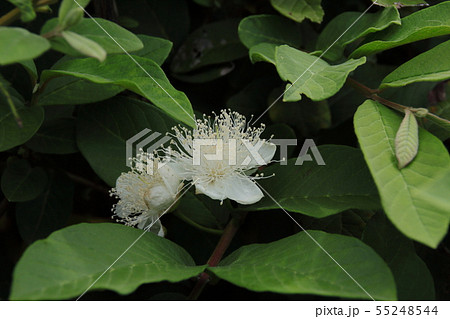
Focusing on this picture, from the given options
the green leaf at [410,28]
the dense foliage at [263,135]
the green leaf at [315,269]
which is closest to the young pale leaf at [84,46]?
the dense foliage at [263,135]

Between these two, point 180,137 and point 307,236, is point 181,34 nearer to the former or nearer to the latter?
point 180,137

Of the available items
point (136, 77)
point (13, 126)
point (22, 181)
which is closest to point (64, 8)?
point (136, 77)

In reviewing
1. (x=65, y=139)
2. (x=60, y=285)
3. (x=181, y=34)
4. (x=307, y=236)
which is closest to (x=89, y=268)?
(x=60, y=285)

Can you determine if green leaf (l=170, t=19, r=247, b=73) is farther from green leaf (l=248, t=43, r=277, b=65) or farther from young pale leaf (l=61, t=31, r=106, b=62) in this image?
young pale leaf (l=61, t=31, r=106, b=62)

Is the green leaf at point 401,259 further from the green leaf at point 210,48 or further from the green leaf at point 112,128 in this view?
the green leaf at point 210,48

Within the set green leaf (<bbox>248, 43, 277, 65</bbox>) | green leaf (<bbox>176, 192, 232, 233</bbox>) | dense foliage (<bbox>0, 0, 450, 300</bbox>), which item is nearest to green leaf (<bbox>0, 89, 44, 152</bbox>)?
dense foliage (<bbox>0, 0, 450, 300</bbox>)

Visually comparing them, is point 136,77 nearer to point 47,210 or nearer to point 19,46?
point 19,46
